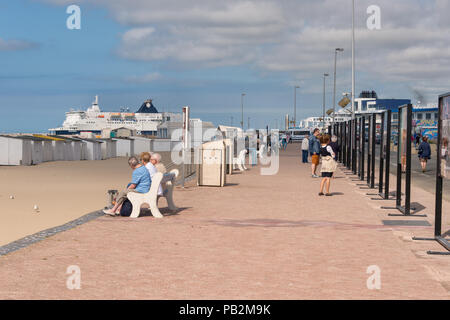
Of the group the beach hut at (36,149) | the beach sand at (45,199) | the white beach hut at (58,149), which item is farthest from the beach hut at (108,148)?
the beach sand at (45,199)

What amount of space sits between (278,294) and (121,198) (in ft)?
21.3

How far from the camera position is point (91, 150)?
4253 cm

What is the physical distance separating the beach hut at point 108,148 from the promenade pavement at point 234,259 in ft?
109

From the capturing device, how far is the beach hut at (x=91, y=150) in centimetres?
4200

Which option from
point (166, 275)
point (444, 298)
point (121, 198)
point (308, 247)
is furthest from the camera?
point (121, 198)

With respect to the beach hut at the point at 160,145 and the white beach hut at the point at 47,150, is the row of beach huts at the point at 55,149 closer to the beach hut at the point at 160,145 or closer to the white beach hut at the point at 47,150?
the white beach hut at the point at 47,150

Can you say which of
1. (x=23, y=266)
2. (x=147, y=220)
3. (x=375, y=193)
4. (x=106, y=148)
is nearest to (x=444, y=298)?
(x=23, y=266)

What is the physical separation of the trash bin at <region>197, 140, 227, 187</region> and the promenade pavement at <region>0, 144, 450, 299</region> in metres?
6.80

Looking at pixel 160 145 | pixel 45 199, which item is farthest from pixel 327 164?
pixel 160 145

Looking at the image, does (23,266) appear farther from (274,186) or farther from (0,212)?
(274,186)

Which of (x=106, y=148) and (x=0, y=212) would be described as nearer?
(x=0, y=212)

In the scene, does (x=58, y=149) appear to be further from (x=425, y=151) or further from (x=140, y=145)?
(x=425, y=151)

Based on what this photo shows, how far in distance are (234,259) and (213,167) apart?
12.2 m

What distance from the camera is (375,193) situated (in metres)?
17.6
